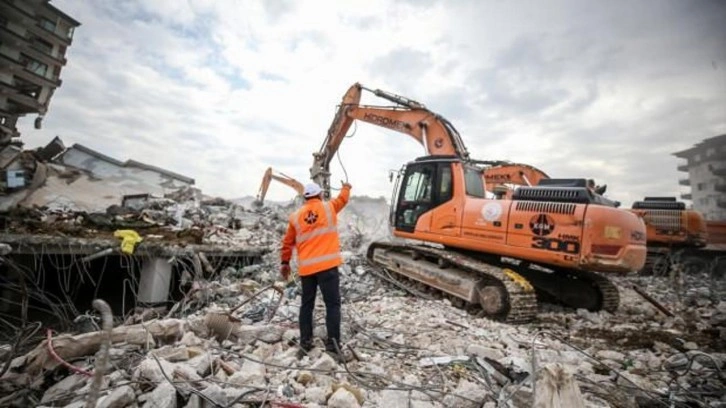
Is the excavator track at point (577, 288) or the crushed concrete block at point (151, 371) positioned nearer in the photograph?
the crushed concrete block at point (151, 371)

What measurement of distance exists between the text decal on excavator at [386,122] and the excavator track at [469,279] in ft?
8.37

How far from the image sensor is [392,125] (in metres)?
7.95

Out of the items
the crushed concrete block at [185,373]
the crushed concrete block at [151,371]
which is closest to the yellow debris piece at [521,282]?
the crushed concrete block at [185,373]

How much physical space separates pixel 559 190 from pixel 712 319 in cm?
311

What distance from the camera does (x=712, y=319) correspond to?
217 inches

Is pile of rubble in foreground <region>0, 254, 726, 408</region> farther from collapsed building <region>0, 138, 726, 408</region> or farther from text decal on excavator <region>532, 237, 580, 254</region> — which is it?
text decal on excavator <region>532, 237, 580, 254</region>

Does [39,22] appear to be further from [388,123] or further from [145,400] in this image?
[145,400]

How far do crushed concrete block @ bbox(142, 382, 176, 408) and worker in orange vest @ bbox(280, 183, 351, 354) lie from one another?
4.46 ft

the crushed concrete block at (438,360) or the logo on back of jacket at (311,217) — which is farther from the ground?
the logo on back of jacket at (311,217)

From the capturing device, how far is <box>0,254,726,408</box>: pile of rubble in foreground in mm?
2285

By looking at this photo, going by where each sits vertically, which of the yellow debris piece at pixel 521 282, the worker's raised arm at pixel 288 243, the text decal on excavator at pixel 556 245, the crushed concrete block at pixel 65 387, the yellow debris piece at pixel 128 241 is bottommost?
the crushed concrete block at pixel 65 387

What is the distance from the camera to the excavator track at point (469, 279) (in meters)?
4.79

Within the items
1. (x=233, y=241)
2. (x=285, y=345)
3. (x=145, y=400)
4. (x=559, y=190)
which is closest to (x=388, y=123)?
(x=559, y=190)

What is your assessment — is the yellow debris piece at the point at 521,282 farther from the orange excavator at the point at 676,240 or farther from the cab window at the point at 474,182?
the orange excavator at the point at 676,240
